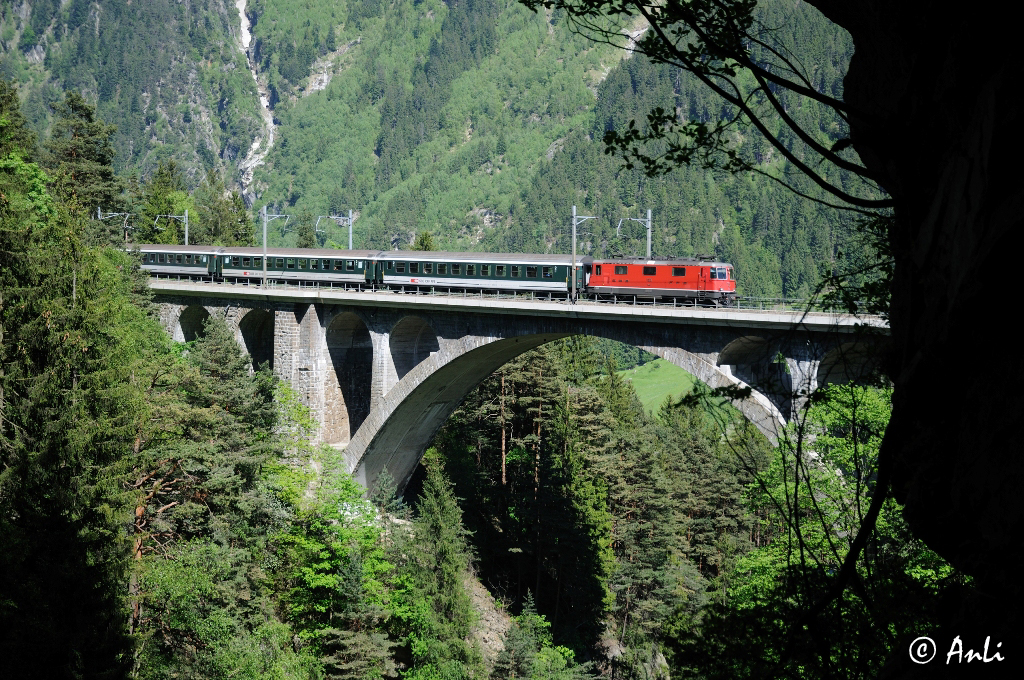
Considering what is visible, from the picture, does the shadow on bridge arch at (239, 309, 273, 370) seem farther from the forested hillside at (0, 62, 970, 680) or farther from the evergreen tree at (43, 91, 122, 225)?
the evergreen tree at (43, 91, 122, 225)

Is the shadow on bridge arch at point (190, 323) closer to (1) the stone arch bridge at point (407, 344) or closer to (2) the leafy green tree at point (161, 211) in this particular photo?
(1) the stone arch bridge at point (407, 344)

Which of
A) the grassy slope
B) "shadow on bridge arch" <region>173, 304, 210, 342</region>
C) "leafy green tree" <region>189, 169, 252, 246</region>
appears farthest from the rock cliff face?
the grassy slope

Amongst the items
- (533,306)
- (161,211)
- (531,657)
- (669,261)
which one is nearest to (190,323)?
(533,306)

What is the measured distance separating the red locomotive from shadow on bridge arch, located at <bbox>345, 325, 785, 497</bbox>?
10.9ft

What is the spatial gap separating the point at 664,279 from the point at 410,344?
1166 cm

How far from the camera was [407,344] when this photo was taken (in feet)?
137

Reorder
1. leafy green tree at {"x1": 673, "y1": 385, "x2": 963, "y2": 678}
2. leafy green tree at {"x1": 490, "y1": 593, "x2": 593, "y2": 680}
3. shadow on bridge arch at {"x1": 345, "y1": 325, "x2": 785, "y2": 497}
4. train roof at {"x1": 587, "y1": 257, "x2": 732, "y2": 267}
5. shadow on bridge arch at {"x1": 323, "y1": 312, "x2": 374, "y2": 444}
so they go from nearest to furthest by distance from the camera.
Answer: leafy green tree at {"x1": 673, "y1": 385, "x2": 963, "y2": 678} < leafy green tree at {"x1": 490, "y1": 593, "x2": 593, "y2": 680} < train roof at {"x1": 587, "y1": 257, "x2": 732, "y2": 267} < shadow on bridge arch at {"x1": 345, "y1": 325, "x2": 785, "y2": 497} < shadow on bridge arch at {"x1": 323, "y1": 312, "x2": 374, "y2": 444}

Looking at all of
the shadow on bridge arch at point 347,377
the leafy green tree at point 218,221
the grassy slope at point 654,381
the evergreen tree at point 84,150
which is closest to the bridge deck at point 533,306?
the shadow on bridge arch at point 347,377

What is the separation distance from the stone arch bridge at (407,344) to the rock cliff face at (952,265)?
24.3 m

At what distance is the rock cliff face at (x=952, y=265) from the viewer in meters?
4.80

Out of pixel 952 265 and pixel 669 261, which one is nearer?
pixel 952 265

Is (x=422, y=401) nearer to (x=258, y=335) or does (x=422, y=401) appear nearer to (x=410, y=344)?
Answer: (x=410, y=344)

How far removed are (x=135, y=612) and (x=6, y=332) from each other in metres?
8.01

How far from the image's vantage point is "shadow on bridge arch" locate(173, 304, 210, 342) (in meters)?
50.5
